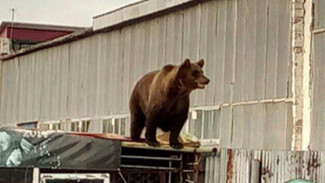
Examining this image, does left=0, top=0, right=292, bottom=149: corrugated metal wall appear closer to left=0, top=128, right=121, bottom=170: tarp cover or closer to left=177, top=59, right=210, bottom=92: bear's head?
left=177, top=59, right=210, bottom=92: bear's head

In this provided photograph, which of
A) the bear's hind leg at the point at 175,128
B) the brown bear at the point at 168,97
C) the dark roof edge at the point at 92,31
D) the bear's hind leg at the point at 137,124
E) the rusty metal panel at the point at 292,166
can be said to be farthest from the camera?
the dark roof edge at the point at 92,31

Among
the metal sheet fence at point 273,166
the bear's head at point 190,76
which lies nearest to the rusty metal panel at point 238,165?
the metal sheet fence at point 273,166

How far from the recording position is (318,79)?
10711 mm

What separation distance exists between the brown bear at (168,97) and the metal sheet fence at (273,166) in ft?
2.99

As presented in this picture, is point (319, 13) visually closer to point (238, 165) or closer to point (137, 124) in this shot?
point (238, 165)

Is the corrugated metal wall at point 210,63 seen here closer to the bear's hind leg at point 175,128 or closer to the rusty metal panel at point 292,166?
the bear's hind leg at point 175,128

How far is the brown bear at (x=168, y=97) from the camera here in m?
10.4

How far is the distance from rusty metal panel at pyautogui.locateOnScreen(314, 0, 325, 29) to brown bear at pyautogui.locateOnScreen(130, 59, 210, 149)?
1.70 metres

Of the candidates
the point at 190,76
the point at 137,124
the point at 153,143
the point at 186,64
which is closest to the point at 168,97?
the point at 190,76

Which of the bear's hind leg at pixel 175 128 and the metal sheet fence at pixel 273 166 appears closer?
the metal sheet fence at pixel 273 166

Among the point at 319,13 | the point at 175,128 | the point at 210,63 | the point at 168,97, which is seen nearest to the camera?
the point at 168,97

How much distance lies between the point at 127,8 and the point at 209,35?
11.3 ft

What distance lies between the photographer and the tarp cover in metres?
9.19

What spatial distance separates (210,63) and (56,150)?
13.9ft
